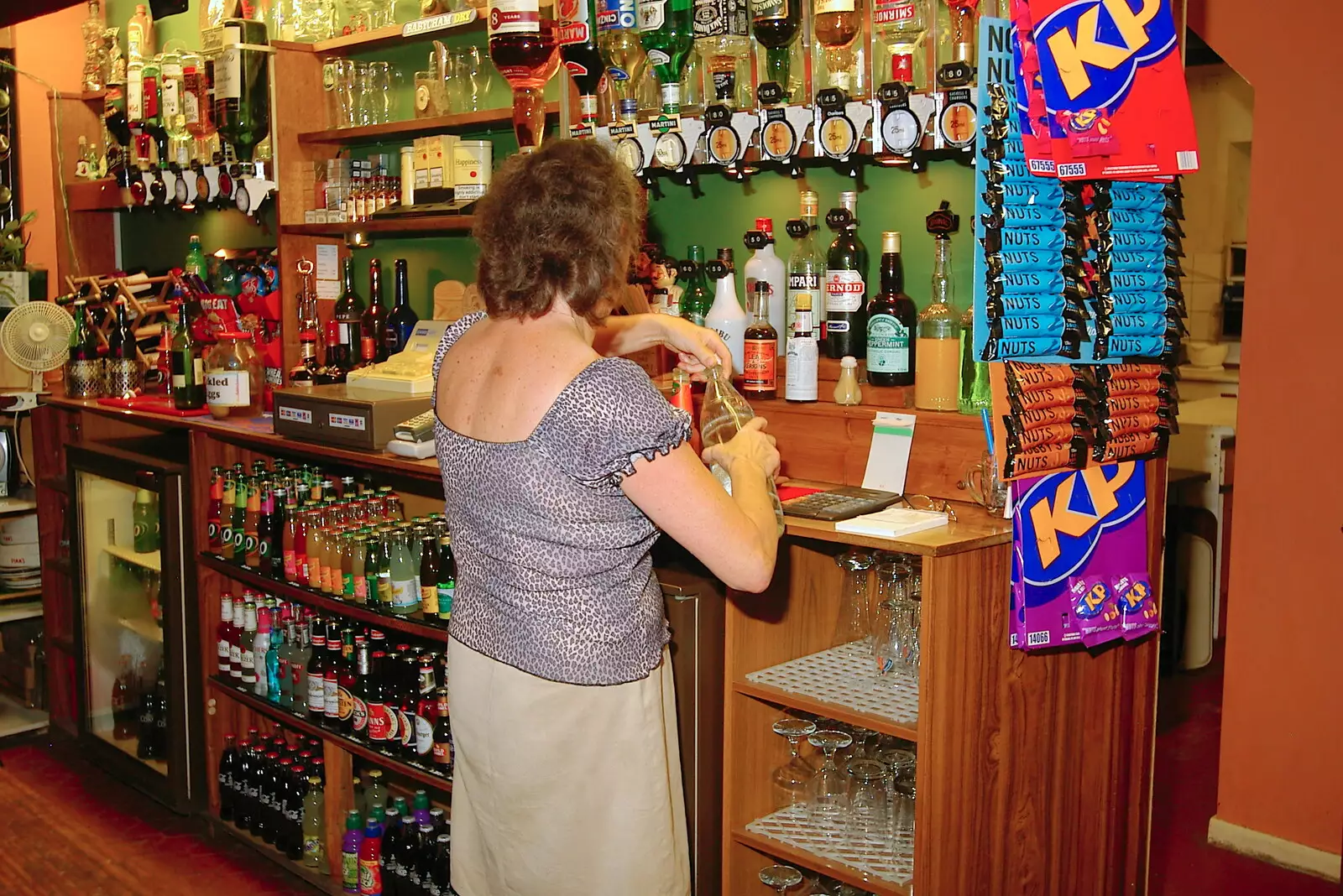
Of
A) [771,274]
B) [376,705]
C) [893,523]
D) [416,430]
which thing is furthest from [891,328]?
[376,705]

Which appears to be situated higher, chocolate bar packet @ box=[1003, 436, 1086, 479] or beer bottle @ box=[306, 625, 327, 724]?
chocolate bar packet @ box=[1003, 436, 1086, 479]

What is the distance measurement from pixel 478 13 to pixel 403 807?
2.16m

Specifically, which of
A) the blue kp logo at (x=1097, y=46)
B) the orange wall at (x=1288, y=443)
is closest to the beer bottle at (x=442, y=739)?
the blue kp logo at (x=1097, y=46)

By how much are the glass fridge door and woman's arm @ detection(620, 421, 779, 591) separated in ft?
9.11

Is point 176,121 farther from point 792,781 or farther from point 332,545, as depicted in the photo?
point 792,781

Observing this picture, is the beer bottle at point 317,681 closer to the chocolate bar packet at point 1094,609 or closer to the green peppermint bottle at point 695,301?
the green peppermint bottle at point 695,301

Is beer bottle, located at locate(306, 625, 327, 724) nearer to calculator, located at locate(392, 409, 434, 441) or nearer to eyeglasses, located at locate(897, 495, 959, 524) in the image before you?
calculator, located at locate(392, 409, 434, 441)

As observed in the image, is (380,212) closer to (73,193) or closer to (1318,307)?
(73,193)

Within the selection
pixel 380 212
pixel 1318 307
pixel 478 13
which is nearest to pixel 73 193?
pixel 380 212

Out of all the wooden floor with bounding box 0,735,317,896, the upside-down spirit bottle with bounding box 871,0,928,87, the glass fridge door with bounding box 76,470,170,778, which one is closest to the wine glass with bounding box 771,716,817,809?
the upside-down spirit bottle with bounding box 871,0,928,87

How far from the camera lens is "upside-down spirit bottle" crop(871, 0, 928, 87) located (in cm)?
266

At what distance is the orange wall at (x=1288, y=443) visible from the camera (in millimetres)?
3293

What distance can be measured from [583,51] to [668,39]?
29 cm

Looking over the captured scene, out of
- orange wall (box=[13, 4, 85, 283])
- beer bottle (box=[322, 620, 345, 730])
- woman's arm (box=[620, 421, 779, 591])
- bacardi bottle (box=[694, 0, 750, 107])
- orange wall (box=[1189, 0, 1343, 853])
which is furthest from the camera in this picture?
orange wall (box=[13, 4, 85, 283])
